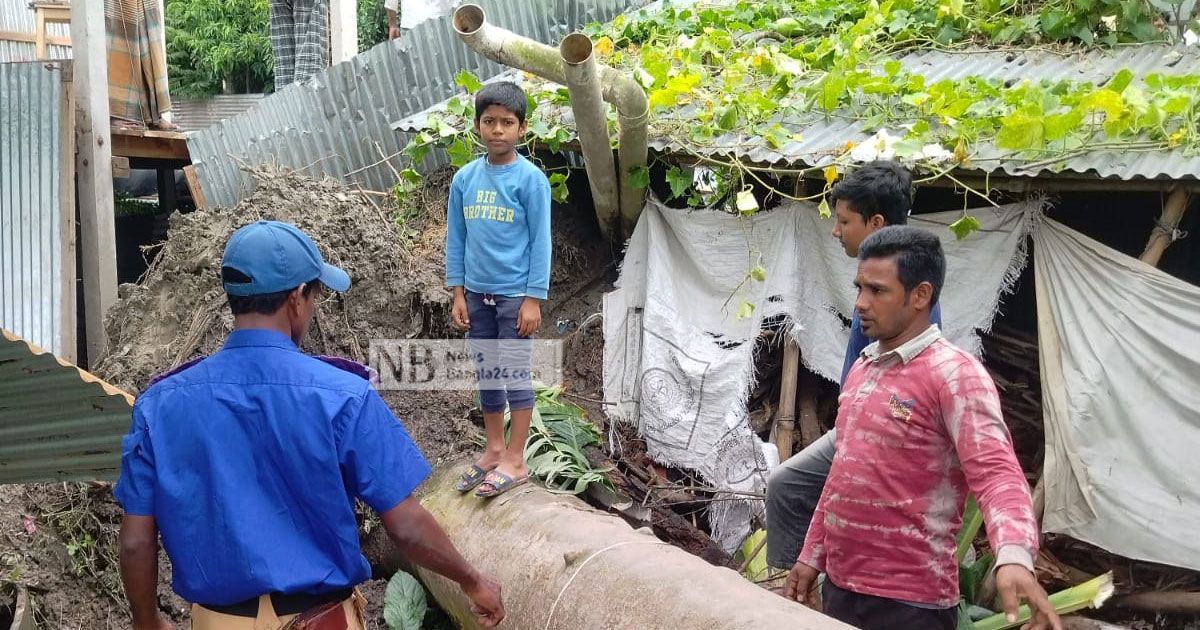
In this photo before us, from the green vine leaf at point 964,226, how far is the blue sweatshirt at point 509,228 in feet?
7.61

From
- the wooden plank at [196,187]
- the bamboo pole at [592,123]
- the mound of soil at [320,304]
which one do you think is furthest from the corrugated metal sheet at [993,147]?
the mound of soil at [320,304]

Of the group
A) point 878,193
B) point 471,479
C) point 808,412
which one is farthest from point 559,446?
point 878,193

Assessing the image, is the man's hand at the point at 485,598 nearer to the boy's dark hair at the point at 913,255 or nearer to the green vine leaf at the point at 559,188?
the boy's dark hair at the point at 913,255

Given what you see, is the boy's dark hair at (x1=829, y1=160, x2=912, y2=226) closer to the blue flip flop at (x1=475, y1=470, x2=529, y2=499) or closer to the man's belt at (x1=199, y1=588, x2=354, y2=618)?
the blue flip flop at (x1=475, y1=470, x2=529, y2=499)

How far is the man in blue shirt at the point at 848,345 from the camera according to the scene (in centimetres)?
320

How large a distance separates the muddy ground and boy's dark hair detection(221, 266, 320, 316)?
2488 millimetres

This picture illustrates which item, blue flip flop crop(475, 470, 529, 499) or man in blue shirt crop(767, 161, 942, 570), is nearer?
man in blue shirt crop(767, 161, 942, 570)

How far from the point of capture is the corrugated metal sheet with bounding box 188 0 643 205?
6.91 meters

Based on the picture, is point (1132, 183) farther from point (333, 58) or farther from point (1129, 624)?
point (333, 58)

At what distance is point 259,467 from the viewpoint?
2.13m

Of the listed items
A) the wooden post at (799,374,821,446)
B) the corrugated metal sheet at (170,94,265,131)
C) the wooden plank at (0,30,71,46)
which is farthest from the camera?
the corrugated metal sheet at (170,94,265,131)

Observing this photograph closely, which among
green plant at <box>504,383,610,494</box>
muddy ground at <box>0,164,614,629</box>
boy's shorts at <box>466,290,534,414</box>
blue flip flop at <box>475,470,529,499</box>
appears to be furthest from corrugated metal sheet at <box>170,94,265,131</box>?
blue flip flop at <box>475,470,529,499</box>

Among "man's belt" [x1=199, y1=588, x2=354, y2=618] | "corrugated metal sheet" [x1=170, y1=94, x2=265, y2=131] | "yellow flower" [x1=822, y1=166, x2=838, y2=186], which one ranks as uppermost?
"corrugated metal sheet" [x1=170, y1=94, x2=265, y2=131]

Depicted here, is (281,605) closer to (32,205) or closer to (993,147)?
(993,147)
